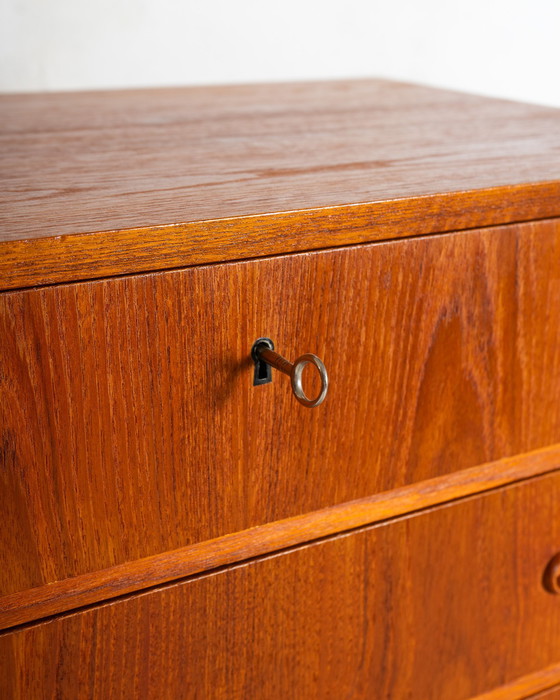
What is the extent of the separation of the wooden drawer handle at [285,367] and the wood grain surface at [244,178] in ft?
0.17

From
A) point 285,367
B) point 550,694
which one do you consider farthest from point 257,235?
point 550,694

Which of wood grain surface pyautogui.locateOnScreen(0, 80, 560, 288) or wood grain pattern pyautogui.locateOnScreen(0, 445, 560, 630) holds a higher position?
wood grain surface pyautogui.locateOnScreen(0, 80, 560, 288)

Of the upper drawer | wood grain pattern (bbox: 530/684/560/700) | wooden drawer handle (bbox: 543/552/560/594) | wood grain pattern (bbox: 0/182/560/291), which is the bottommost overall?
wood grain pattern (bbox: 530/684/560/700)

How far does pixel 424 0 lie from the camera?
1021 mm

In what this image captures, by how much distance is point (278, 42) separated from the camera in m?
0.95

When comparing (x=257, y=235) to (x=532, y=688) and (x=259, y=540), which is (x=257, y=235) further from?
(x=532, y=688)

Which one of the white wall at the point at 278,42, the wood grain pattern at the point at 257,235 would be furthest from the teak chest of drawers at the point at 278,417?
the white wall at the point at 278,42

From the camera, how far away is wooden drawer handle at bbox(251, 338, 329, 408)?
16.1 inches

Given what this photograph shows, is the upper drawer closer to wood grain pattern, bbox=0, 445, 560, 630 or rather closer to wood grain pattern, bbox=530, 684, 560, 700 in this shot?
wood grain pattern, bbox=0, 445, 560, 630

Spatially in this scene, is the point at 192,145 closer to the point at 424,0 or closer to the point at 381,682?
the point at 381,682

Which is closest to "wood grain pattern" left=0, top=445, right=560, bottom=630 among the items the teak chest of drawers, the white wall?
the teak chest of drawers

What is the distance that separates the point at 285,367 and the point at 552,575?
30cm

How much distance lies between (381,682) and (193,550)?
18 cm

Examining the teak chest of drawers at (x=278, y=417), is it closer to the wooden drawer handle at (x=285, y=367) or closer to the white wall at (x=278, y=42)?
the wooden drawer handle at (x=285, y=367)
